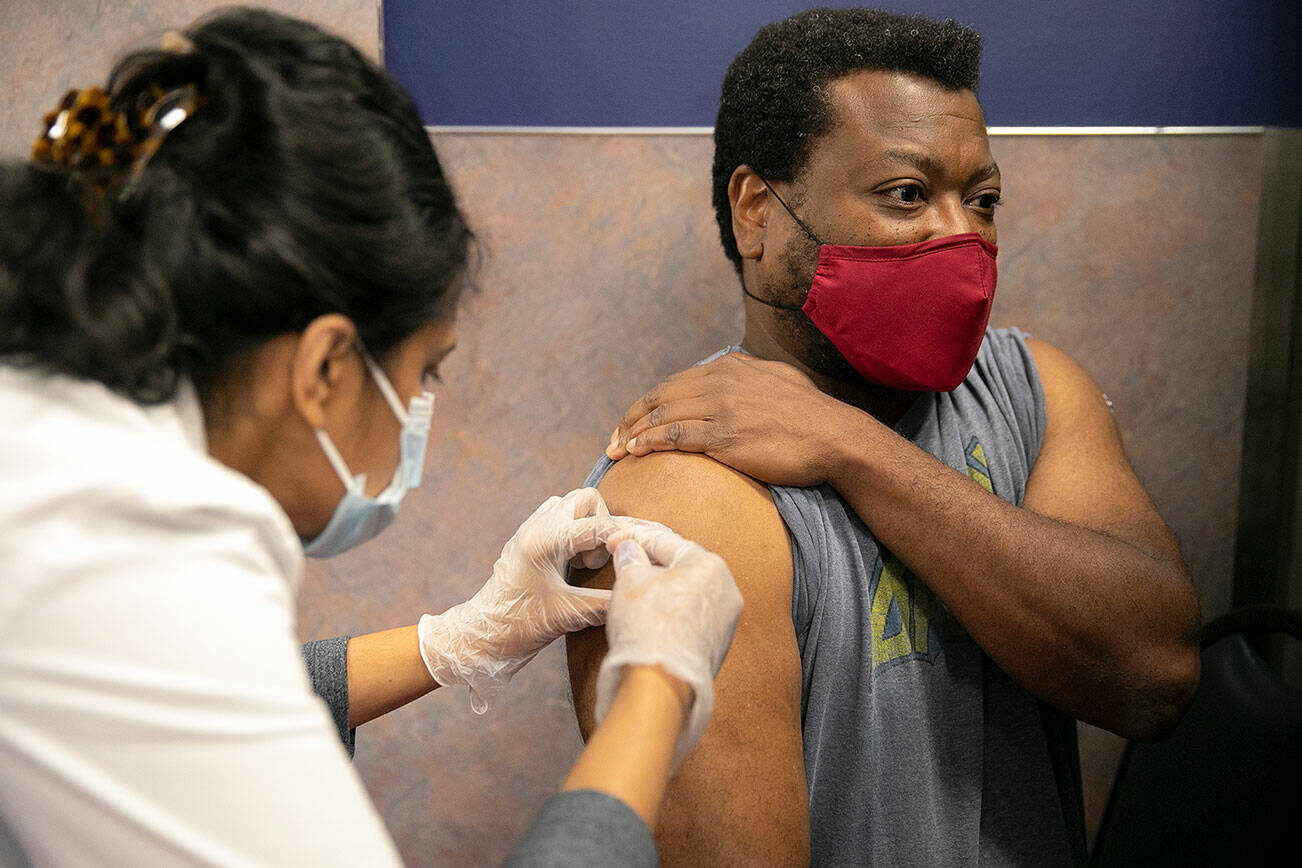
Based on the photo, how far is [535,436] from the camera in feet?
5.59

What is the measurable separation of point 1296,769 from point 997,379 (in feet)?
2.47

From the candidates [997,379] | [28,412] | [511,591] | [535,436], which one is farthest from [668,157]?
[28,412]

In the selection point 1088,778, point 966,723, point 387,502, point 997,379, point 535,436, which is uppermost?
point 387,502

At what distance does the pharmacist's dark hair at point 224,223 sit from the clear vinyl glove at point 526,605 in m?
0.40

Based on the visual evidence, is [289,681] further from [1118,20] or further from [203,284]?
[1118,20]

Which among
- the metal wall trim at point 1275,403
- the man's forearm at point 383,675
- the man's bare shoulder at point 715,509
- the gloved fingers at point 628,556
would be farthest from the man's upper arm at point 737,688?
the metal wall trim at point 1275,403

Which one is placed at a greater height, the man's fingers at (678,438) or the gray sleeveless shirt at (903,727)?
the man's fingers at (678,438)

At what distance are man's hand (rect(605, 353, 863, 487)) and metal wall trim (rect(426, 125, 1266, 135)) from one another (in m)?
0.53

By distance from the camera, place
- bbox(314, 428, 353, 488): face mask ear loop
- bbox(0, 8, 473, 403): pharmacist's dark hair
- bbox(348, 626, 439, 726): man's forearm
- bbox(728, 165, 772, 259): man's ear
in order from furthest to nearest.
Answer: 1. bbox(728, 165, 772, 259): man's ear
2. bbox(348, 626, 439, 726): man's forearm
3. bbox(314, 428, 353, 488): face mask ear loop
4. bbox(0, 8, 473, 403): pharmacist's dark hair

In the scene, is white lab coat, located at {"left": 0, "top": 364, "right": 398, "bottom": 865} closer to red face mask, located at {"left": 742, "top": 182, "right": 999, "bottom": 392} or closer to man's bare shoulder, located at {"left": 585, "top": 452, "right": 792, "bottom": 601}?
man's bare shoulder, located at {"left": 585, "top": 452, "right": 792, "bottom": 601}

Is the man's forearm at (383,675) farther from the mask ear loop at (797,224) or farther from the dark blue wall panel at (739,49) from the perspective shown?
the dark blue wall panel at (739,49)

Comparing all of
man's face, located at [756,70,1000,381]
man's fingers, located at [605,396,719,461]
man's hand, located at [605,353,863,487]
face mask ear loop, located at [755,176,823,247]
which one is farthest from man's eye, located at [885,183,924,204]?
man's fingers, located at [605,396,719,461]

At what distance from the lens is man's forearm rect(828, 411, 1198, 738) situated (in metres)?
1.17

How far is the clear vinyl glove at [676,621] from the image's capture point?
89cm
